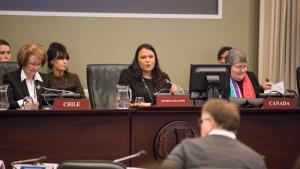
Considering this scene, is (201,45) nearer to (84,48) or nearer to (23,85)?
(84,48)

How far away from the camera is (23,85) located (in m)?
4.80

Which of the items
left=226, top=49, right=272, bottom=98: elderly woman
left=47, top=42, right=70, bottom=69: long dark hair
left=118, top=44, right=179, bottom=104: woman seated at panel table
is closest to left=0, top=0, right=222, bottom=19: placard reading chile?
left=47, top=42, right=70, bottom=69: long dark hair

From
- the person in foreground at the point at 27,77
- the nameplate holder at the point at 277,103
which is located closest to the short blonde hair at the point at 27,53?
the person in foreground at the point at 27,77

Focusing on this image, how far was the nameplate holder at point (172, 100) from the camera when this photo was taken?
14.1 ft

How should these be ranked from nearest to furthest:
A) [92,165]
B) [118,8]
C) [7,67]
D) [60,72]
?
[92,165]
[7,67]
[60,72]
[118,8]

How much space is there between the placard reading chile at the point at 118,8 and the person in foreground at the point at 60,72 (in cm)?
81

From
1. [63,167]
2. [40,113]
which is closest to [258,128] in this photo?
[40,113]

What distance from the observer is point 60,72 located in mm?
5609

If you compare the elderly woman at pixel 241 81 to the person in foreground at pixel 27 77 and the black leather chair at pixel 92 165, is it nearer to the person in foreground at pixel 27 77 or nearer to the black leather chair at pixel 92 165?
the person in foreground at pixel 27 77

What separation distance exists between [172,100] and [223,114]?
1698mm

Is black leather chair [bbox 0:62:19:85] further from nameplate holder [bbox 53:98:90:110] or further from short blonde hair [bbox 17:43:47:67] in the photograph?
nameplate holder [bbox 53:98:90:110]

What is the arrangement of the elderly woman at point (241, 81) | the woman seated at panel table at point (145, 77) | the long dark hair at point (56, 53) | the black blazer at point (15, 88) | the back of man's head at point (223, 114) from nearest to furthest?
the back of man's head at point (223, 114), the black blazer at point (15, 88), the woman seated at panel table at point (145, 77), the elderly woman at point (241, 81), the long dark hair at point (56, 53)

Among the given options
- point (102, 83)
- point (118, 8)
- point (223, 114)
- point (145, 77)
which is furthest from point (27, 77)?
point (223, 114)

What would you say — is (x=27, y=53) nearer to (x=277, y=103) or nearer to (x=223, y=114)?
(x=277, y=103)
